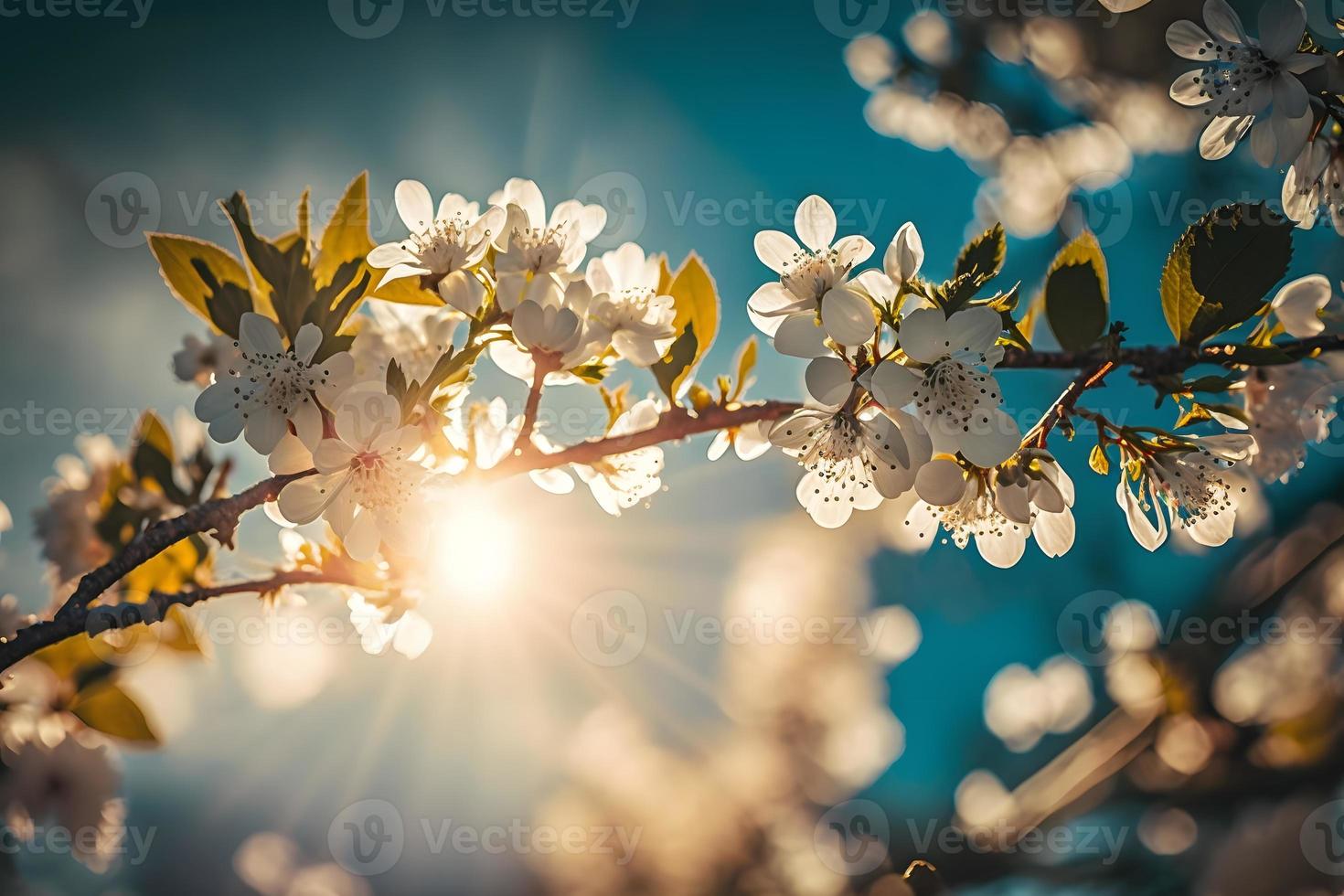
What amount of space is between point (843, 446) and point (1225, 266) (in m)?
0.30

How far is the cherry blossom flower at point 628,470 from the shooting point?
639mm

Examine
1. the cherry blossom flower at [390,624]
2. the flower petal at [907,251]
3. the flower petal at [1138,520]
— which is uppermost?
the flower petal at [907,251]

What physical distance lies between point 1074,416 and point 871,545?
1.65 m

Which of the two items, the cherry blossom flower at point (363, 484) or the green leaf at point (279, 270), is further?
the green leaf at point (279, 270)

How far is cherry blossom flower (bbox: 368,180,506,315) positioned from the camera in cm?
56

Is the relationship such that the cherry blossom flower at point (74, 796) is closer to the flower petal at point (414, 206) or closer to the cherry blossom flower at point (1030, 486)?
the flower petal at point (414, 206)

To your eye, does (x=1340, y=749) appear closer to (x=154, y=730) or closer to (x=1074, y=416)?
(x=1074, y=416)

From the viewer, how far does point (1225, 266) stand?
0.52m

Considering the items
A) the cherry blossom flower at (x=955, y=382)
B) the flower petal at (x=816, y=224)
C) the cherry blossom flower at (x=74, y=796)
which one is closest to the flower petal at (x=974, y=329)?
the cherry blossom flower at (x=955, y=382)

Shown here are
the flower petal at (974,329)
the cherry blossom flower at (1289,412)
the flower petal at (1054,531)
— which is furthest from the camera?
the cherry blossom flower at (1289,412)

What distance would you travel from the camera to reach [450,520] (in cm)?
54

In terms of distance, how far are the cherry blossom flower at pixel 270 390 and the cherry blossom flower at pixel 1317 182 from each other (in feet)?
2.37

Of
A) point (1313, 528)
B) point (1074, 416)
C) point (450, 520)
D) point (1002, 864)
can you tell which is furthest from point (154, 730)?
point (1313, 528)

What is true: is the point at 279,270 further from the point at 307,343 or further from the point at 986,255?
the point at 986,255
